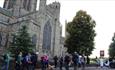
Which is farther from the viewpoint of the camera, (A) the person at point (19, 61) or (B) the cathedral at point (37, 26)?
(B) the cathedral at point (37, 26)

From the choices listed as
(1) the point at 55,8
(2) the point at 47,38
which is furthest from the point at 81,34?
(1) the point at 55,8

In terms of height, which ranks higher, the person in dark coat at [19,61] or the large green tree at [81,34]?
the large green tree at [81,34]

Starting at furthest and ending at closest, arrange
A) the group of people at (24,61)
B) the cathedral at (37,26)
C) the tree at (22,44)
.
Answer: the cathedral at (37,26) → the tree at (22,44) → the group of people at (24,61)

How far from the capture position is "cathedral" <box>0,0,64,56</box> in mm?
41188

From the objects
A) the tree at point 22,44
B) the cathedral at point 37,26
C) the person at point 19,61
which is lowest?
the person at point 19,61

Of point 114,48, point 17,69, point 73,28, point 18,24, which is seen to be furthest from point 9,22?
point 17,69

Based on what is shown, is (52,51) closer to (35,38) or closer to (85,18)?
(35,38)

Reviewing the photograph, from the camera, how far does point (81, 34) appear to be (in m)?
38.6

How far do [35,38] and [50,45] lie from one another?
7.34m

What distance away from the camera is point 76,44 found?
38.1 meters

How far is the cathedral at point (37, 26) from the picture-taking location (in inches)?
1622

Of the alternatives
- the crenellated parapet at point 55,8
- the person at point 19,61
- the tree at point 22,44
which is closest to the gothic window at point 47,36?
the crenellated parapet at point 55,8

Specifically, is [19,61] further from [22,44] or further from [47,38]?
[47,38]

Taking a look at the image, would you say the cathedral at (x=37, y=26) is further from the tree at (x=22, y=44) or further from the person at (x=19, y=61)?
the person at (x=19, y=61)
